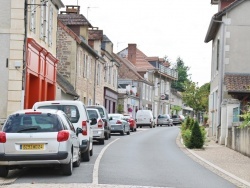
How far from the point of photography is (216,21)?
3344 cm

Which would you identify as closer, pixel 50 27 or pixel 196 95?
pixel 50 27

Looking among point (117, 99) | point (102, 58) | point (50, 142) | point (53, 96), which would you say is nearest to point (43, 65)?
point (53, 96)

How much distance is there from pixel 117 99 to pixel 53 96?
32.4 m

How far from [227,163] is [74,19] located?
2824 centimetres

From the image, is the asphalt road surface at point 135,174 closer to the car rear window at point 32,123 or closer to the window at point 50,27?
the car rear window at point 32,123

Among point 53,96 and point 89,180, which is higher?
point 53,96

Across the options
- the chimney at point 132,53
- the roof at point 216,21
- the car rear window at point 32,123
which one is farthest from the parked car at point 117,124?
the chimney at point 132,53

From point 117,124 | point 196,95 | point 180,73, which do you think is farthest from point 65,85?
point 180,73

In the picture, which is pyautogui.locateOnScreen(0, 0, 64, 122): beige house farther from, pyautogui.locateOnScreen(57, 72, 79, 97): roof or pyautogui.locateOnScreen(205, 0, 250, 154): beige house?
pyautogui.locateOnScreen(57, 72, 79, 97): roof

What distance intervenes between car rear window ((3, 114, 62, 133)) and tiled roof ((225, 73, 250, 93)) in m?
18.0

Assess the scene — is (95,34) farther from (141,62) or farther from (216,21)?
(141,62)

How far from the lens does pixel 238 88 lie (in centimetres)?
3155

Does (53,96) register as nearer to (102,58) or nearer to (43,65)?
(43,65)

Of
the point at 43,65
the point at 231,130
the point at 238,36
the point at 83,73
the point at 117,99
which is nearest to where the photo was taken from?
the point at 231,130
